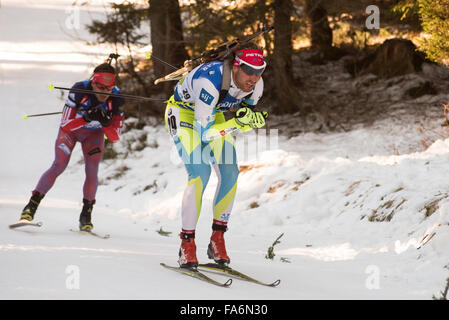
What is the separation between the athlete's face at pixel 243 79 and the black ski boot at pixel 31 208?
10.9ft

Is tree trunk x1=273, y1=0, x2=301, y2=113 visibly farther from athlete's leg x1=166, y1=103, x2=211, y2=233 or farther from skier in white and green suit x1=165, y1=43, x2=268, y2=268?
athlete's leg x1=166, y1=103, x2=211, y2=233

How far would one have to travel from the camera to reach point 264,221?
909 cm

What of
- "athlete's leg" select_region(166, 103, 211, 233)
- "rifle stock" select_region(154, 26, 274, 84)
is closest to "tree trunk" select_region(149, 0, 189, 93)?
"rifle stock" select_region(154, 26, 274, 84)

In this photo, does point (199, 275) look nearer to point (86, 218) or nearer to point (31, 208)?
point (86, 218)

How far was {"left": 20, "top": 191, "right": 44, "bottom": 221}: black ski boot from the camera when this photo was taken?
7508mm

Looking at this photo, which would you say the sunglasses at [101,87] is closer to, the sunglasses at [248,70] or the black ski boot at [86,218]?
the black ski boot at [86,218]

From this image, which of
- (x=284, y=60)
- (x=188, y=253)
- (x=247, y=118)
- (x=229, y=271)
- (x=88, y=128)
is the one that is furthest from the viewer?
(x=284, y=60)

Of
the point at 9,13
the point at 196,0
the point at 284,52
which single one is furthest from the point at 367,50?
the point at 9,13

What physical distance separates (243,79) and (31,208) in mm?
3437

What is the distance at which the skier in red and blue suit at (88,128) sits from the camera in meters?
7.61
